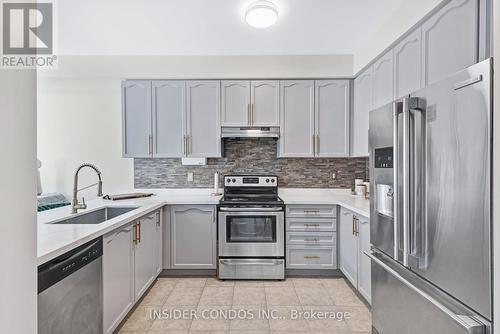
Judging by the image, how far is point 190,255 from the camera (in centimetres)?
309

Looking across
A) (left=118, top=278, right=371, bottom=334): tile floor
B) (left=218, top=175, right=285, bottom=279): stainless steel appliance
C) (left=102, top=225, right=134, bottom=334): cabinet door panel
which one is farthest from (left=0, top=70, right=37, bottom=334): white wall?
(left=218, top=175, right=285, bottom=279): stainless steel appliance

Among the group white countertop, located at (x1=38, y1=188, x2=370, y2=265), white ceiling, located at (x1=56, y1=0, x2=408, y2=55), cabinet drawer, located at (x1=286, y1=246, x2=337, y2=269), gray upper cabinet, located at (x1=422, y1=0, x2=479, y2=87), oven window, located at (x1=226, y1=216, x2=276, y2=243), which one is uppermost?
white ceiling, located at (x1=56, y1=0, x2=408, y2=55)

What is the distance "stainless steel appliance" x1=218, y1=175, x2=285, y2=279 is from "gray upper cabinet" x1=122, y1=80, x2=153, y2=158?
1.21 metres

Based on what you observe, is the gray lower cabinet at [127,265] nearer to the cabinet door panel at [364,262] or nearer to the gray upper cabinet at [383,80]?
the cabinet door panel at [364,262]

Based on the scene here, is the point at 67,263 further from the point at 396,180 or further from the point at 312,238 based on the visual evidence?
the point at 312,238

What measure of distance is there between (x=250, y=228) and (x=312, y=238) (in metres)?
0.70

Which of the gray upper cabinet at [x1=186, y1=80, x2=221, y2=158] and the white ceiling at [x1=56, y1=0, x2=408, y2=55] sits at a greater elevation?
the white ceiling at [x1=56, y1=0, x2=408, y2=55]

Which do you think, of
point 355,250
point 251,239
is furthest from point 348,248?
point 251,239

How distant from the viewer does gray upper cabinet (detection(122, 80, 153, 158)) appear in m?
3.31

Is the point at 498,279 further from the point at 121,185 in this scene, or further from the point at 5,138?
the point at 121,185

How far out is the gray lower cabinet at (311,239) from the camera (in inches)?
121

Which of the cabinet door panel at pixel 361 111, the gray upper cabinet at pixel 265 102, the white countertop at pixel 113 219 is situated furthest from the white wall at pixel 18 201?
the cabinet door panel at pixel 361 111

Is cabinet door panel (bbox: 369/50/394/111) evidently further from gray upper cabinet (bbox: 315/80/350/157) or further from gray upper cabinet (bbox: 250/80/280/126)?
gray upper cabinet (bbox: 250/80/280/126)

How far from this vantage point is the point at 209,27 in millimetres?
2686
